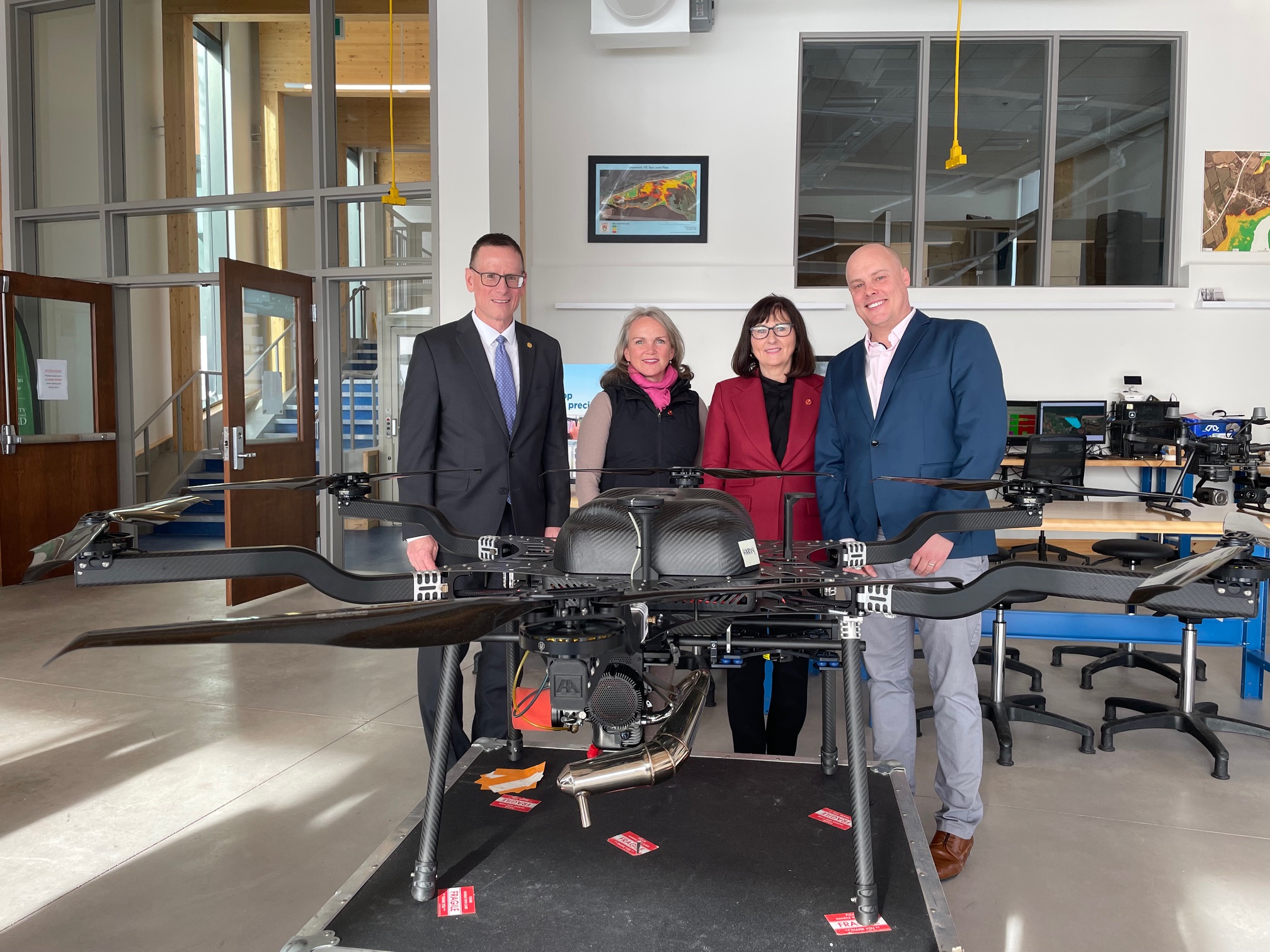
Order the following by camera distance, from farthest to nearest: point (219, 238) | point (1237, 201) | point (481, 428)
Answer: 1. point (219, 238)
2. point (1237, 201)
3. point (481, 428)

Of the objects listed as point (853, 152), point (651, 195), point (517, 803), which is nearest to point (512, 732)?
point (517, 803)

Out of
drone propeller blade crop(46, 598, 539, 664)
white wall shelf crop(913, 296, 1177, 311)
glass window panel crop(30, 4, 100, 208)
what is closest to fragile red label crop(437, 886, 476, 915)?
drone propeller blade crop(46, 598, 539, 664)

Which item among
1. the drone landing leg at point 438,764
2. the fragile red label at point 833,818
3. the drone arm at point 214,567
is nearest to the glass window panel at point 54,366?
the drone arm at point 214,567

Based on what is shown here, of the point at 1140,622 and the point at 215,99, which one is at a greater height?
the point at 215,99

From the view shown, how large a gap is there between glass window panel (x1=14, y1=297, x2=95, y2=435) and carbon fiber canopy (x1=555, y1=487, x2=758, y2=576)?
20.8 ft

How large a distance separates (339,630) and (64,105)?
7.95 m

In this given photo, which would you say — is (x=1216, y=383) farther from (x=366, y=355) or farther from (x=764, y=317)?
(x=366, y=355)

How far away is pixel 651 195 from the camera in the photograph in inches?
259

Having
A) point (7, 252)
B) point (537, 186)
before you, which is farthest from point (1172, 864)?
point (7, 252)

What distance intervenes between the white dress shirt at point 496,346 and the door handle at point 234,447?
→ 10.8 ft

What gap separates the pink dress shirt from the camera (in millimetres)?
2318

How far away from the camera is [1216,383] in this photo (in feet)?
21.1

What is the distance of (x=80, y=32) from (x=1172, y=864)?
28.3 feet

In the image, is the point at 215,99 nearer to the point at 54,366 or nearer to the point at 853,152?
the point at 54,366
